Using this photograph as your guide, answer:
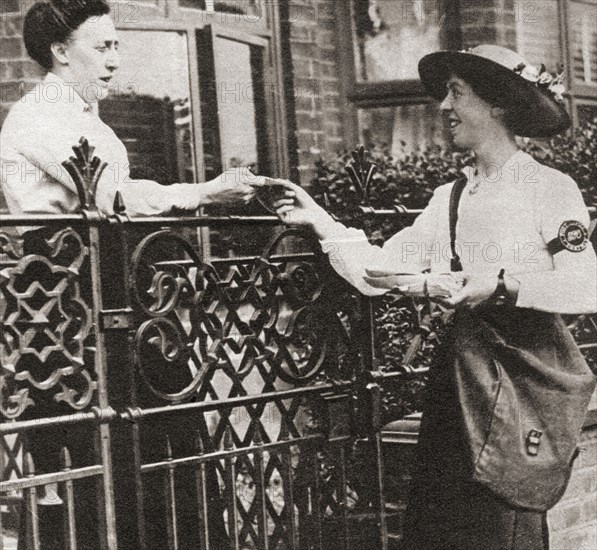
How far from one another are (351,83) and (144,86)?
210 cm

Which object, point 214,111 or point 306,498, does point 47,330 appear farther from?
point 214,111

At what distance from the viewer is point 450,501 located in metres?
3.40

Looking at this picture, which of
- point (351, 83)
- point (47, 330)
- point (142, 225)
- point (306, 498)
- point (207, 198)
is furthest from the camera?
point (351, 83)

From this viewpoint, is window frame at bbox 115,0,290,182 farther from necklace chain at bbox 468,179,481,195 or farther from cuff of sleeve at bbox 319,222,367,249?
necklace chain at bbox 468,179,481,195

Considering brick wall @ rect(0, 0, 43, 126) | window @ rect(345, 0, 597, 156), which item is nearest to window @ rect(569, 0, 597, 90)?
window @ rect(345, 0, 597, 156)

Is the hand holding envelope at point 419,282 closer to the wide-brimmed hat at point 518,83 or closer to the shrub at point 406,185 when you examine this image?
the wide-brimmed hat at point 518,83

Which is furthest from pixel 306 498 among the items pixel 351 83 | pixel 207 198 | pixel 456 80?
pixel 351 83

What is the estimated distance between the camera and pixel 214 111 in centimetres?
638

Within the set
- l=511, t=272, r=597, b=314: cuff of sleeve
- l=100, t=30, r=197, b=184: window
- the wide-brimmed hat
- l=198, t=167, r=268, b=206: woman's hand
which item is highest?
l=100, t=30, r=197, b=184: window

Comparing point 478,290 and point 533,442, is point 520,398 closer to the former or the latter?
Result: point 533,442

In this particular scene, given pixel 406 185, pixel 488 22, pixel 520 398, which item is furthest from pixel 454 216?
pixel 488 22

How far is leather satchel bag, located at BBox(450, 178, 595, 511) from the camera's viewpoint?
3301 mm

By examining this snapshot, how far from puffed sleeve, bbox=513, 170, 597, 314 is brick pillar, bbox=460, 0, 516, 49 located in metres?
4.28

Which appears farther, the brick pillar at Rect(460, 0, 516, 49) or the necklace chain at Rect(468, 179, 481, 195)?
the brick pillar at Rect(460, 0, 516, 49)
